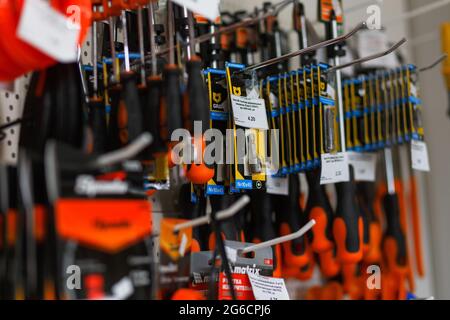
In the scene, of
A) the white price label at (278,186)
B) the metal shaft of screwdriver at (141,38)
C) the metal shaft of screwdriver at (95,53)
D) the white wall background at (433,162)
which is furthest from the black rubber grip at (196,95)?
the white wall background at (433,162)

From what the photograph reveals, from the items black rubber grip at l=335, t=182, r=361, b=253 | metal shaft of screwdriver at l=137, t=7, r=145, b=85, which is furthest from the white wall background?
metal shaft of screwdriver at l=137, t=7, r=145, b=85

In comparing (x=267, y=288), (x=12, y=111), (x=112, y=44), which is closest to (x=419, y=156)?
(x=267, y=288)

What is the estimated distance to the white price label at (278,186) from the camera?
4.46ft

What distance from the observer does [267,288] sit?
1.16m

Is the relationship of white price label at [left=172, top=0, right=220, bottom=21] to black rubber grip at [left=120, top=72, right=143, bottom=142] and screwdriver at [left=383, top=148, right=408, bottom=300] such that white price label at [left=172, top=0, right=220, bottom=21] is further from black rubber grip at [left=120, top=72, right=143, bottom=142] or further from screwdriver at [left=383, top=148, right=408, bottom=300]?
screwdriver at [left=383, top=148, right=408, bottom=300]

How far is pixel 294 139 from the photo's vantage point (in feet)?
4.39

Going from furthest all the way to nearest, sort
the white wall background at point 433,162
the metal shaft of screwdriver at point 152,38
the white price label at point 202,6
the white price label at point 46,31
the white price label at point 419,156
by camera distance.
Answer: the white wall background at point 433,162, the white price label at point 419,156, the metal shaft of screwdriver at point 152,38, the white price label at point 202,6, the white price label at point 46,31

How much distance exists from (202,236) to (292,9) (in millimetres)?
721

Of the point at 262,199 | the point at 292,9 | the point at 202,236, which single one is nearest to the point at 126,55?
the point at 202,236

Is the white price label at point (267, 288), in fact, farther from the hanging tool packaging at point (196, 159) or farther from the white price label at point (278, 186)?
the white price label at point (278, 186)

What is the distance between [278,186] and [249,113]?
24 centimetres

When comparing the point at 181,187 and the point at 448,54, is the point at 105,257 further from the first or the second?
the point at 448,54

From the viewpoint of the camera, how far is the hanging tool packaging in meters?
0.76

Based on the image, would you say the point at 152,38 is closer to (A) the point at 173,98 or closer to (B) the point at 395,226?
(A) the point at 173,98
